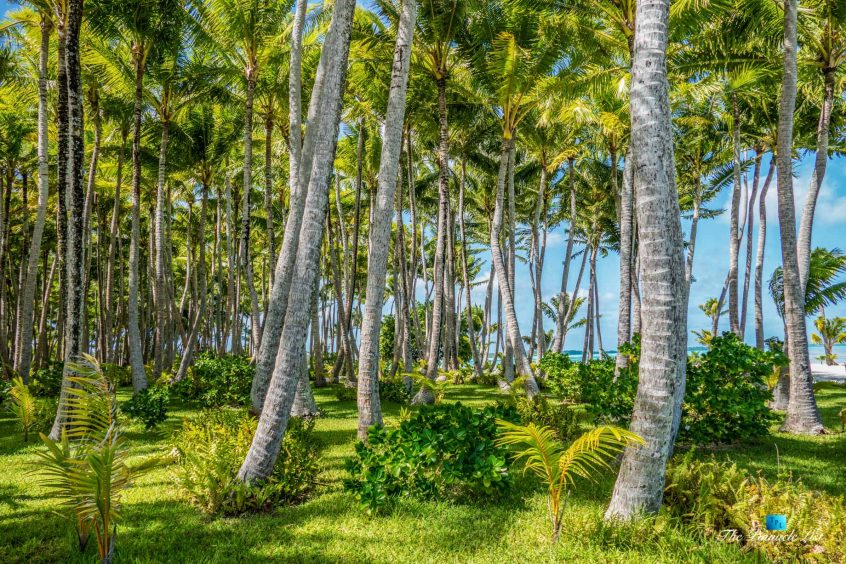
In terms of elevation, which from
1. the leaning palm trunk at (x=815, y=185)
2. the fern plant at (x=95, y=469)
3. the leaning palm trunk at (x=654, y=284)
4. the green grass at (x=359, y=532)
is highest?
the leaning palm trunk at (x=815, y=185)

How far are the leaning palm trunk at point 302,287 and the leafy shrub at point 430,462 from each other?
945 millimetres

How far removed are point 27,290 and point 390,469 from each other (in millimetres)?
11312

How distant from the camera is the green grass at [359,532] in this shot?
3783mm

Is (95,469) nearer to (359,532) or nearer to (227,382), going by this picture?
(359,532)

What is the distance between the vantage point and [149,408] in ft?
31.0

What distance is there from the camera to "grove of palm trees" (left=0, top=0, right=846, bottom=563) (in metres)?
3.91

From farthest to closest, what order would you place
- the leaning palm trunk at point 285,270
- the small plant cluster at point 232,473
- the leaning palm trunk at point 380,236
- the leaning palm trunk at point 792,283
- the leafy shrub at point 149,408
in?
the leafy shrub at point 149,408, the leaning palm trunk at point 792,283, the leaning palm trunk at point 380,236, the leaning palm trunk at point 285,270, the small plant cluster at point 232,473

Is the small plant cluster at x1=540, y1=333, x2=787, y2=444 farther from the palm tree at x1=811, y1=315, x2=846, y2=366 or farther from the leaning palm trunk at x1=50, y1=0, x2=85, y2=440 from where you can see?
the palm tree at x1=811, y1=315, x2=846, y2=366

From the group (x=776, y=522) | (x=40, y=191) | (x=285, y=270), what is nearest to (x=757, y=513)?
(x=776, y=522)

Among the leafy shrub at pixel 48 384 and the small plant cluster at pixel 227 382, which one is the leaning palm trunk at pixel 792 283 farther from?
the leafy shrub at pixel 48 384

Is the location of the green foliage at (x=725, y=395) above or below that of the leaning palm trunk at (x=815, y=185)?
below

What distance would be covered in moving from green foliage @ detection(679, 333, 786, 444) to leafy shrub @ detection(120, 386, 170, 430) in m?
9.75

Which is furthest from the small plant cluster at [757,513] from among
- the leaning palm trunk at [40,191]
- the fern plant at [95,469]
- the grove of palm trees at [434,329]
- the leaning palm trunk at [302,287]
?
the leaning palm trunk at [40,191]

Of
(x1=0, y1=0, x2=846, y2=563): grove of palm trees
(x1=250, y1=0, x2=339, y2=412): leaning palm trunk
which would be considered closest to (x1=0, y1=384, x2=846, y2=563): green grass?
(x1=0, y1=0, x2=846, y2=563): grove of palm trees
